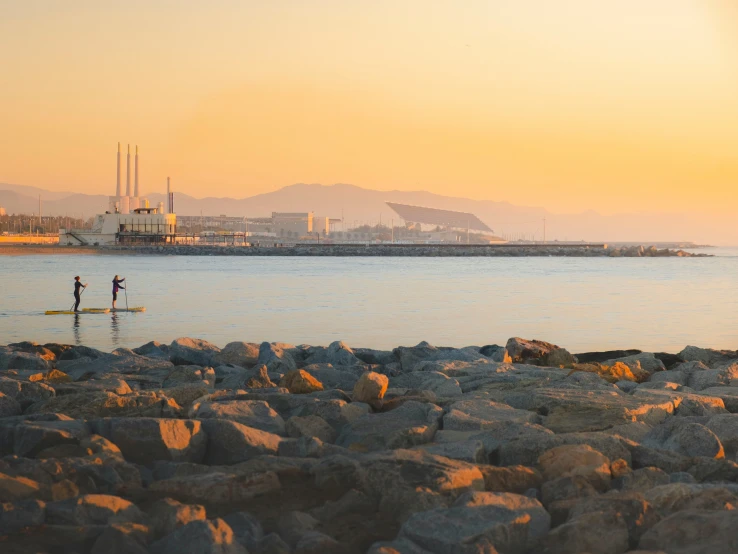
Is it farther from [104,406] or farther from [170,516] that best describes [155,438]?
[170,516]

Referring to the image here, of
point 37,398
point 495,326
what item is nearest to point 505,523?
point 37,398

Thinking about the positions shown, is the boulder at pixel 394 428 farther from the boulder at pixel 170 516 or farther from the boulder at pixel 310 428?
the boulder at pixel 170 516

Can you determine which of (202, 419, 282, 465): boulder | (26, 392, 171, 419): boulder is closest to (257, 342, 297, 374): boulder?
(26, 392, 171, 419): boulder

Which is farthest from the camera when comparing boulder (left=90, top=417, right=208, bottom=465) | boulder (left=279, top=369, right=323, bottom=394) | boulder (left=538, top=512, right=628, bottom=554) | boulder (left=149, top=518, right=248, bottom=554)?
boulder (left=279, top=369, right=323, bottom=394)

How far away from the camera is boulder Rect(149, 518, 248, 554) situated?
318 centimetres

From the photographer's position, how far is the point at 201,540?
3189mm

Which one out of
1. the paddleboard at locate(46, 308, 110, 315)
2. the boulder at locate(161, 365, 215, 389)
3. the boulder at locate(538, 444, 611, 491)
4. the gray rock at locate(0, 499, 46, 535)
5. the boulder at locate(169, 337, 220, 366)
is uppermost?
the boulder at locate(538, 444, 611, 491)

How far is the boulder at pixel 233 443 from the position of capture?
4719 mm

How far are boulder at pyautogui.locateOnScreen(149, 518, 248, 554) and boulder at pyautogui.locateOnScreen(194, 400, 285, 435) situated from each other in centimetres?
199

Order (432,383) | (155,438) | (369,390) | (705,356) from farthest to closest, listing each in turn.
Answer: (705,356), (432,383), (369,390), (155,438)

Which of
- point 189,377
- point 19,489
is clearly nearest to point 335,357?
point 189,377

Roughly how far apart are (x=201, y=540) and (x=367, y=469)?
108 centimetres

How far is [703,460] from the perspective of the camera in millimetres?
4469

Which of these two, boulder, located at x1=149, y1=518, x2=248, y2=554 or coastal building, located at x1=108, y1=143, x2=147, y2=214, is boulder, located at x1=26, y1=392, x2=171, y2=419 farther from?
coastal building, located at x1=108, y1=143, x2=147, y2=214
